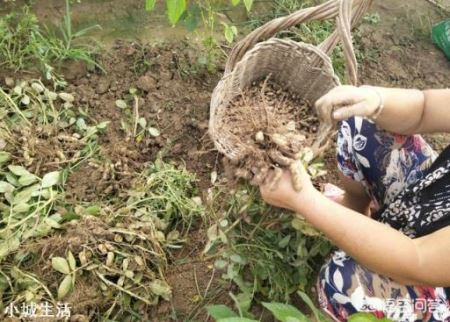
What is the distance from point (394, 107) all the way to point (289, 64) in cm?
38

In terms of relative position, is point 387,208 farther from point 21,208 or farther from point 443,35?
point 443,35

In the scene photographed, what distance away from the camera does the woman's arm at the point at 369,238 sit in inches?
35.2

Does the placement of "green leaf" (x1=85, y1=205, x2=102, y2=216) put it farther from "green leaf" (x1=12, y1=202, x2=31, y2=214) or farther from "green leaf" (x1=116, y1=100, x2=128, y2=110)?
"green leaf" (x1=116, y1=100, x2=128, y2=110)

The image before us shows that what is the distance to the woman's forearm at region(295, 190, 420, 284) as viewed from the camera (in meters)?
0.90

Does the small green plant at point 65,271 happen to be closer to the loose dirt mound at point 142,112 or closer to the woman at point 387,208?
the loose dirt mound at point 142,112

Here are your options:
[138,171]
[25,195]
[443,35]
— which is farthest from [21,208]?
[443,35]

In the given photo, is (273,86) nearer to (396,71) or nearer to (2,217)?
(396,71)

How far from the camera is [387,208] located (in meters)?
1.13

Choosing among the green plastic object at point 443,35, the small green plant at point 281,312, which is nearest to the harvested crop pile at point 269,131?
the small green plant at point 281,312

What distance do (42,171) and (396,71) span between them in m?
1.28

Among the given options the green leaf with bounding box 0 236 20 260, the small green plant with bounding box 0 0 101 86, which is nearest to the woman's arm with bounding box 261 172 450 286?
the green leaf with bounding box 0 236 20 260

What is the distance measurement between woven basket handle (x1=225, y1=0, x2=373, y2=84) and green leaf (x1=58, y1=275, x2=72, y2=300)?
0.66 metres

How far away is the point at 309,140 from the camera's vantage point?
45.0 inches

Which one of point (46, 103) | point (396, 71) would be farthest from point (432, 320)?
point (46, 103)
